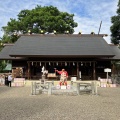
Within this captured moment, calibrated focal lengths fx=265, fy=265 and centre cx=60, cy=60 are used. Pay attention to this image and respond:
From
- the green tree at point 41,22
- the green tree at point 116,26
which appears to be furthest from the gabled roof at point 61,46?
the green tree at point 41,22

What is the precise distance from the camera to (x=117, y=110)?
9938mm

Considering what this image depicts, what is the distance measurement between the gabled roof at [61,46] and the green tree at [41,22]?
39.0ft

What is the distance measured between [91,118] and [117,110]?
6.78 ft

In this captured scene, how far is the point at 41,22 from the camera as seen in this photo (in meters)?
47.5

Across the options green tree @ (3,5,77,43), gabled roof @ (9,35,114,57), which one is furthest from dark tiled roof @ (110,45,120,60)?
green tree @ (3,5,77,43)

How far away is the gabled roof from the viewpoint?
2966 centimetres

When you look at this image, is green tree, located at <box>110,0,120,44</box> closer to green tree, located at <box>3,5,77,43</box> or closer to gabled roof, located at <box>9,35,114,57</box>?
gabled roof, located at <box>9,35,114,57</box>

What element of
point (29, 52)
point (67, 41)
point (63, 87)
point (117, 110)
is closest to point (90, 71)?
point (67, 41)

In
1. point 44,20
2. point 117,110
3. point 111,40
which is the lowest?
point 117,110

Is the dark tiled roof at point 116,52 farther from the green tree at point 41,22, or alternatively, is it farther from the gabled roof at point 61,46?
the green tree at point 41,22

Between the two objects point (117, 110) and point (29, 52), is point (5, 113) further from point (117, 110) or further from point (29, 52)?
point (29, 52)

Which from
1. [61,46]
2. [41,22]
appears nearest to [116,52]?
[61,46]

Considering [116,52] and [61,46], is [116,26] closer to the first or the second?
[116,52]

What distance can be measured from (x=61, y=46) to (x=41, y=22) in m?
16.5
